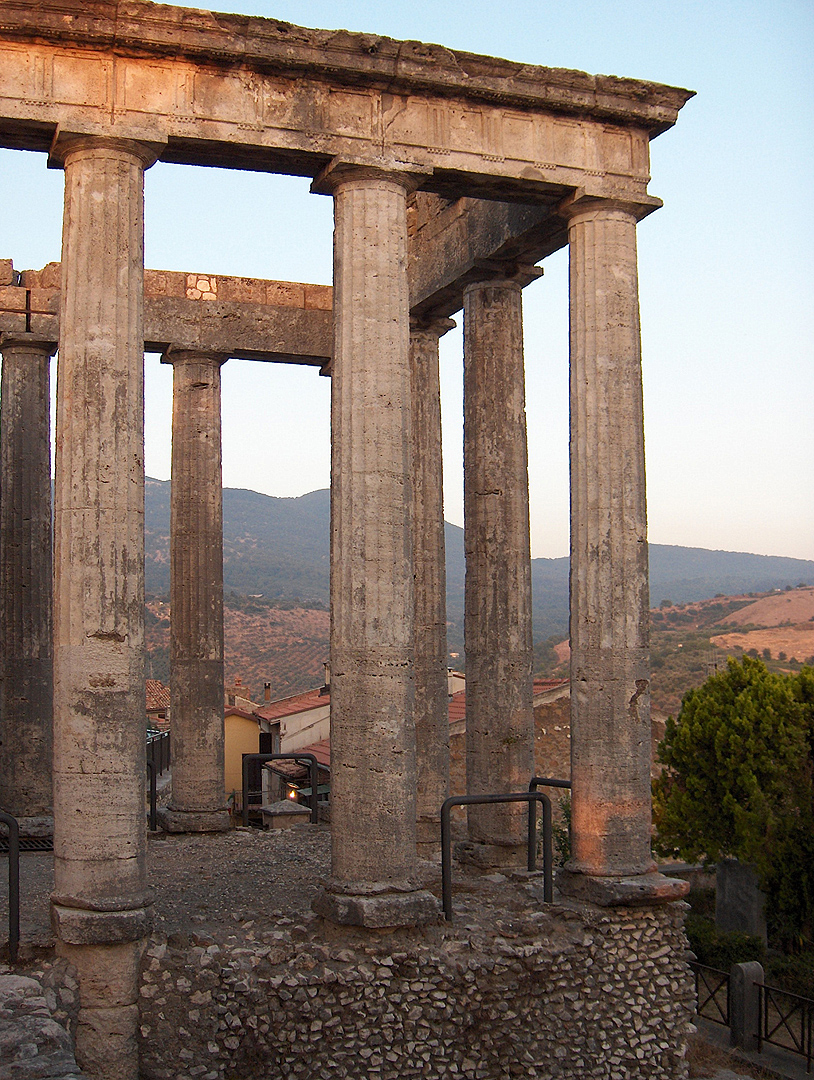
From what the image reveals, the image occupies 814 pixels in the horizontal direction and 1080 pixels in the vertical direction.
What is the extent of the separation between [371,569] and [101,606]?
8.08 feet

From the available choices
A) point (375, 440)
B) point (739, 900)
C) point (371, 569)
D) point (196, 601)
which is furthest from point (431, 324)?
point (739, 900)

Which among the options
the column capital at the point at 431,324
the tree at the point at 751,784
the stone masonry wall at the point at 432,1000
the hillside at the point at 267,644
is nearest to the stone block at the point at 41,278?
the column capital at the point at 431,324

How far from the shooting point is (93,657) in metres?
9.57

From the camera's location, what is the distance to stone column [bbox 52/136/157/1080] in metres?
9.25

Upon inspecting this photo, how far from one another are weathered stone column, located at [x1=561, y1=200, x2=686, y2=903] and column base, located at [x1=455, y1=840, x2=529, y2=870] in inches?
84.1

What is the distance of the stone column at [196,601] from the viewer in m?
15.7

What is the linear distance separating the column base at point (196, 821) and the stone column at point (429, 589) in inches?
117

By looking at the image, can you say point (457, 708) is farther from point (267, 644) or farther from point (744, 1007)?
point (267, 644)

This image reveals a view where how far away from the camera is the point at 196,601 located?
52.0ft

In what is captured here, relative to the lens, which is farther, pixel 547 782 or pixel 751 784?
pixel 751 784

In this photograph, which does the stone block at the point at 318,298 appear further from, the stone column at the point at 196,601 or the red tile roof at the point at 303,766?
the red tile roof at the point at 303,766

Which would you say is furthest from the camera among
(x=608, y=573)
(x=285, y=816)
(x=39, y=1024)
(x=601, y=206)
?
(x=285, y=816)

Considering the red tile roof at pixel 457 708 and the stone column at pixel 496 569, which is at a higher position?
the stone column at pixel 496 569

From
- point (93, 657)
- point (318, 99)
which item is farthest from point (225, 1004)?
point (318, 99)
